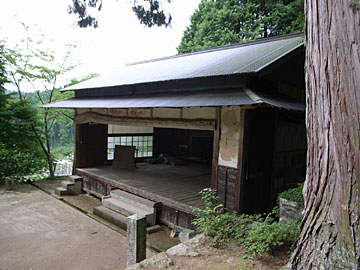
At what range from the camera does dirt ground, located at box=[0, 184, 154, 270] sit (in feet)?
13.5

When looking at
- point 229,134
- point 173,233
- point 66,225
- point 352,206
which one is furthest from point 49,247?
point 352,206

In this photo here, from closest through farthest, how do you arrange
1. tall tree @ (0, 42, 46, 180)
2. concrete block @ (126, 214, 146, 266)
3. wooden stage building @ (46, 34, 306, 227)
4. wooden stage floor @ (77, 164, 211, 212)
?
concrete block @ (126, 214, 146, 266) < wooden stage building @ (46, 34, 306, 227) < wooden stage floor @ (77, 164, 211, 212) < tall tree @ (0, 42, 46, 180)

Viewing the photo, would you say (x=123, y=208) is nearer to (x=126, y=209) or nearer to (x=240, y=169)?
(x=126, y=209)

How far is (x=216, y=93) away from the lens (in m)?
4.83

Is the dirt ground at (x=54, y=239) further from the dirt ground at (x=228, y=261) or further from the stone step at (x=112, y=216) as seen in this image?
the dirt ground at (x=228, y=261)

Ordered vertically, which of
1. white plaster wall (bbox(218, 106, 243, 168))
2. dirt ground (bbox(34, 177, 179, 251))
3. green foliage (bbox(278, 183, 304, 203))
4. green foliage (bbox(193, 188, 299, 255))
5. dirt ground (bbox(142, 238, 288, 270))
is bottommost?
dirt ground (bbox(34, 177, 179, 251))

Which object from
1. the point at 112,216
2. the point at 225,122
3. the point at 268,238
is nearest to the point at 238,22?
the point at 225,122

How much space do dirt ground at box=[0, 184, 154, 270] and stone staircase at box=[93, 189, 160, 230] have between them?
261 millimetres

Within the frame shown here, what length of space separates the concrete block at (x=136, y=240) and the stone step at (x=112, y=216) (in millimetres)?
1977

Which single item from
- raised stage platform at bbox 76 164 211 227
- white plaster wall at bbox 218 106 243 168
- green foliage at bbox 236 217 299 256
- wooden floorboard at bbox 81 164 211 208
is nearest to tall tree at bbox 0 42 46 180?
raised stage platform at bbox 76 164 211 227

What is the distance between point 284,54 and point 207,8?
51.1 feet

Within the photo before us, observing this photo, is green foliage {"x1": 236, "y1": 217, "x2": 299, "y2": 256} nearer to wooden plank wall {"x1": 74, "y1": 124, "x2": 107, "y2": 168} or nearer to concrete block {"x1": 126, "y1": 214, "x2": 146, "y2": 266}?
concrete block {"x1": 126, "y1": 214, "x2": 146, "y2": 266}

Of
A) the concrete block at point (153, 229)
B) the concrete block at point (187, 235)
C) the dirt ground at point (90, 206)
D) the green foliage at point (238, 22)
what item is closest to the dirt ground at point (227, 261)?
the concrete block at point (187, 235)

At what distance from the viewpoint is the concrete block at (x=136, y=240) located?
11.3 feet
